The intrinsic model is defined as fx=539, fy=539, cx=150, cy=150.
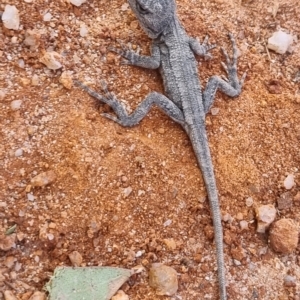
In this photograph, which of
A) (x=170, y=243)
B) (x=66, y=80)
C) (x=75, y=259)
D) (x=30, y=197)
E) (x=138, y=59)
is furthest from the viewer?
(x=138, y=59)

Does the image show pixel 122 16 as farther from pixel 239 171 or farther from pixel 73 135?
pixel 239 171

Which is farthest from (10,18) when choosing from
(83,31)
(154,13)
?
(154,13)

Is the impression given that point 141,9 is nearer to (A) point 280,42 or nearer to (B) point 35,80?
(B) point 35,80

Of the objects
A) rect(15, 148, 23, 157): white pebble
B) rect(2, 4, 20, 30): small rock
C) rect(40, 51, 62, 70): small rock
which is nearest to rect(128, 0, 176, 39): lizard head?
rect(40, 51, 62, 70): small rock

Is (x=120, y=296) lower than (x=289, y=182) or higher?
lower

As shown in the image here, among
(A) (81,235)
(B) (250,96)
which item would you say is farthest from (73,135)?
(B) (250,96)

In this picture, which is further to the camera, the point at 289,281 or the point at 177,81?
the point at 177,81
